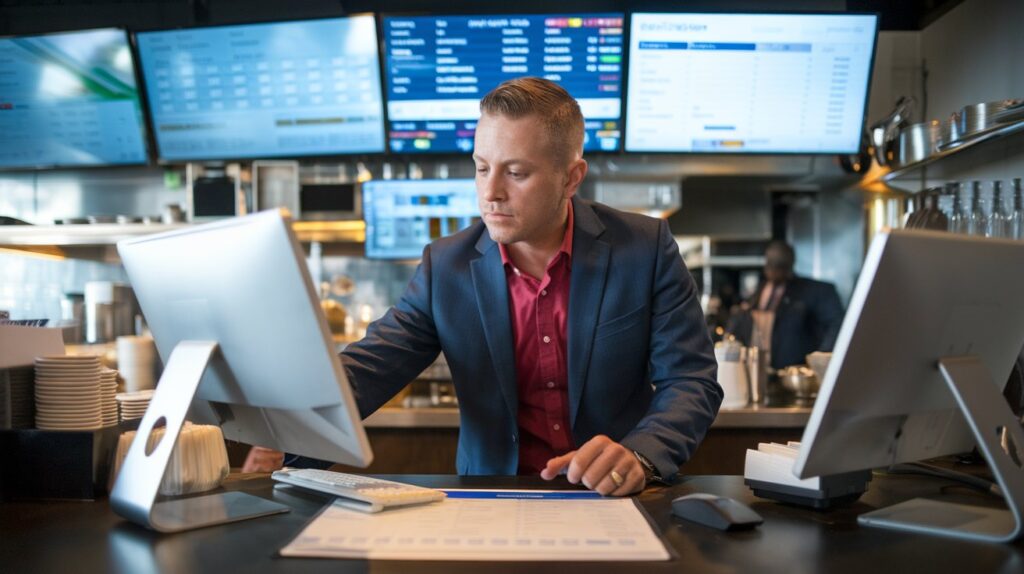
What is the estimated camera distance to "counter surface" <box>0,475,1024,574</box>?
102 centimetres

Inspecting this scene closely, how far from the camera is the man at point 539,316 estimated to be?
1.75 metres

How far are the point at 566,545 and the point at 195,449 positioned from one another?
2.15 feet

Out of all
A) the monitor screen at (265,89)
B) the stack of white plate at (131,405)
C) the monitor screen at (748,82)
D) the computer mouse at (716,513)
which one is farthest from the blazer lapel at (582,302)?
the monitor screen at (265,89)

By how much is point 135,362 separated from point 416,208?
118 centimetres

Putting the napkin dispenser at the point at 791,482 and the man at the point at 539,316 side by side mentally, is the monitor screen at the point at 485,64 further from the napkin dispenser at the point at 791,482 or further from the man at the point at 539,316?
the napkin dispenser at the point at 791,482

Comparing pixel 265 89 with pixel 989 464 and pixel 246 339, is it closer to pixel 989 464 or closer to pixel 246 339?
pixel 246 339

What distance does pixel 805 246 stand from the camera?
14.0ft

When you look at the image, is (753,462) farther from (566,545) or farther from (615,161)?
(615,161)

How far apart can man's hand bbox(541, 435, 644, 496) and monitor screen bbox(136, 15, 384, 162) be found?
2385 millimetres

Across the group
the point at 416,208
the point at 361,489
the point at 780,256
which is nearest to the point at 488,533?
the point at 361,489

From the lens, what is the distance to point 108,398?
1510mm

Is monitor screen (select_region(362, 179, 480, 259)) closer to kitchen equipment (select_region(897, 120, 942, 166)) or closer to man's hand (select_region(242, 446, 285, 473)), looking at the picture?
man's hand (select_region(242, 446, 285, 473))

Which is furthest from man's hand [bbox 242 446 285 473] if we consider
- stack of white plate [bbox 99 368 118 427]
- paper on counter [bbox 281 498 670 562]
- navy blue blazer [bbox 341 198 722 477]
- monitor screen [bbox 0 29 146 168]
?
paper on counter [bbox 281 498 670 562]

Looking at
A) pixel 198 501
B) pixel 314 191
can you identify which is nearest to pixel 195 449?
pixel 198 501
